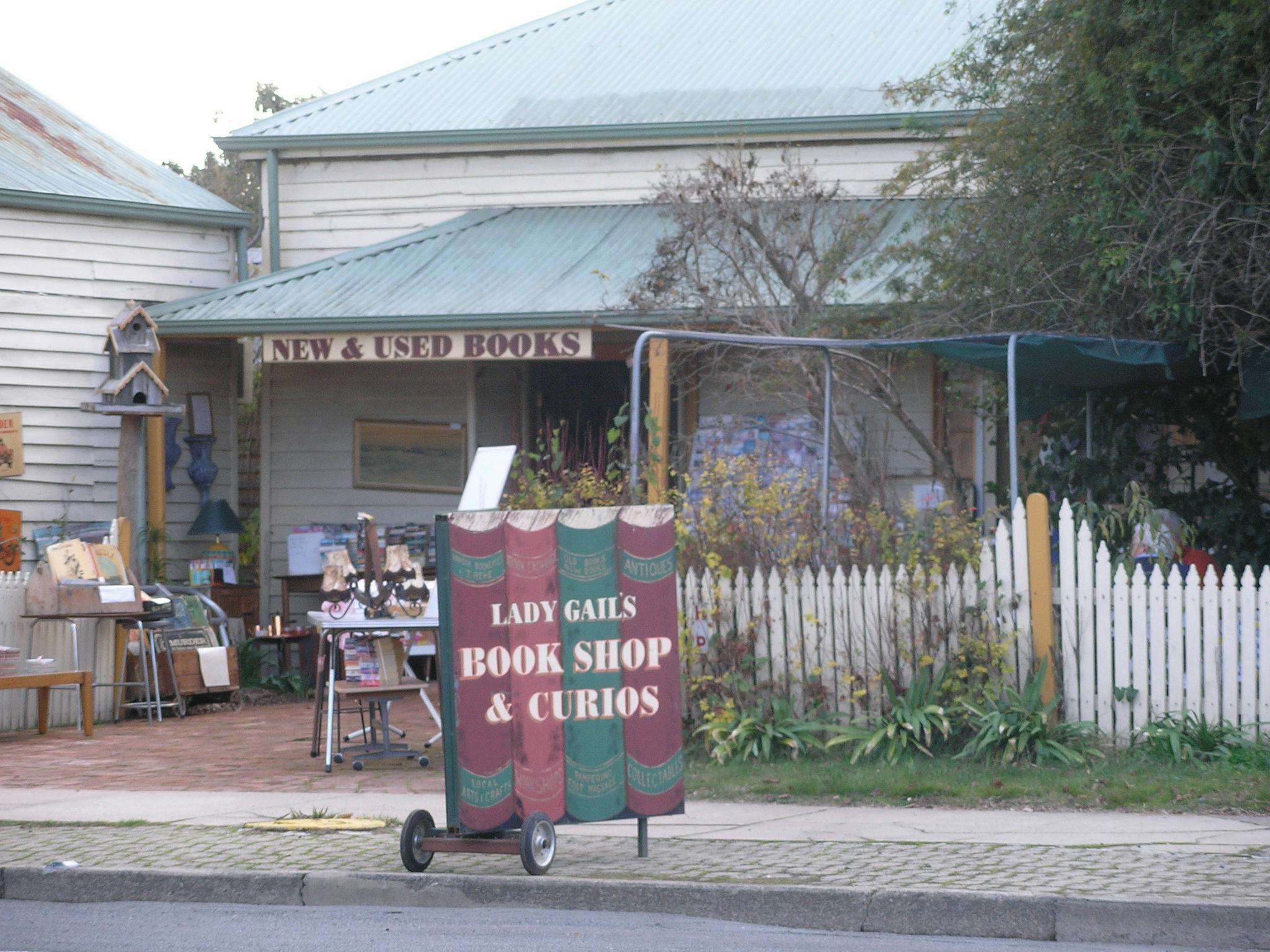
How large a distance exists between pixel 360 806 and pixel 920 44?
11496mm

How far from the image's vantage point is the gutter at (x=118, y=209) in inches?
575

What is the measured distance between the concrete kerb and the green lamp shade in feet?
29.9

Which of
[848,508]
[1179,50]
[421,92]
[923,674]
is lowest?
[923,674]

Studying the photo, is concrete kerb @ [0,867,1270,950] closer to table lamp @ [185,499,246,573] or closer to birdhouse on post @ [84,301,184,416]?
birdhouse on post @ [84,301,184,416]

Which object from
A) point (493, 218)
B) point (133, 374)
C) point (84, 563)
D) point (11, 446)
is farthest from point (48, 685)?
point (493, 218)

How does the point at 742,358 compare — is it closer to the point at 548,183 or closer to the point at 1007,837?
the point at 548,183

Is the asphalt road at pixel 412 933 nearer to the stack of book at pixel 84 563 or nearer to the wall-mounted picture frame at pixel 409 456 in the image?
the stack of book at pixel 84 563

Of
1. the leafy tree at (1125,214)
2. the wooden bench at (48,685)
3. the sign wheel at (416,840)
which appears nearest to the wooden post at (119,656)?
the wooden bench at (48,685)

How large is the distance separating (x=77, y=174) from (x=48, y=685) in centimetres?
619

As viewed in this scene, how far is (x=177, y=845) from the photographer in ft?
24.0

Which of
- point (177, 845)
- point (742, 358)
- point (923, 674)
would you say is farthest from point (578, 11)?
point (177, 845)

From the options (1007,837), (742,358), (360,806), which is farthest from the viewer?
(742,358)

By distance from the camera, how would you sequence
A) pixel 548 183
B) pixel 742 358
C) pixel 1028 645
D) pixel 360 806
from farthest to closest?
pixel 548 183
pixel 742 358
pixel 1028 645
pixel 360 806

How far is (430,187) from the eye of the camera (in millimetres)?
16734
